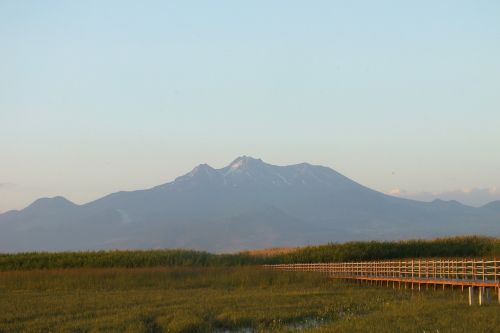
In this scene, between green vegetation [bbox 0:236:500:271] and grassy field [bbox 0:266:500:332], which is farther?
green vegetation [bbox 0:236:500:271]

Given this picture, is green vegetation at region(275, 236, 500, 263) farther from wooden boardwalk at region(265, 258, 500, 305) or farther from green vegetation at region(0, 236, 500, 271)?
wooden boardwalk at region(265, 258, 500, 305)

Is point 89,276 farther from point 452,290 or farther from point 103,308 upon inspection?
point 452,290

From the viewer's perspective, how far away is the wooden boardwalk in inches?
1601

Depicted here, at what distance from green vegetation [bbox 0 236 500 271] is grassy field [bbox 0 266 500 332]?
2607cm

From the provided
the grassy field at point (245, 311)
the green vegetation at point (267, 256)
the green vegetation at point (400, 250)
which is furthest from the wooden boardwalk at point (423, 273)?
the green vegetation at point (400, 250)

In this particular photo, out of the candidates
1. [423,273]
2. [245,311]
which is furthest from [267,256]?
[245,311]

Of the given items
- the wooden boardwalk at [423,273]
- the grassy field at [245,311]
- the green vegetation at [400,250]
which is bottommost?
the grassy field at [245,311]

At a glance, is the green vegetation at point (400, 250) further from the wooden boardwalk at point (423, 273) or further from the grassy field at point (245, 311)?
the grassy field at point (245, 311)

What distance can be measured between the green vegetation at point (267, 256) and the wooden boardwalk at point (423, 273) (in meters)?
15.4

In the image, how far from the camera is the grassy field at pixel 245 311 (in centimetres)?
2948

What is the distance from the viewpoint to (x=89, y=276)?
6184cm

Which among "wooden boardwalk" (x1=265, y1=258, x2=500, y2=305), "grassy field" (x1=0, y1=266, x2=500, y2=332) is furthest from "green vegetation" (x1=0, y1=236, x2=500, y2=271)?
"grassy field" (x1=0, y1=266, x2=500, y2=332)

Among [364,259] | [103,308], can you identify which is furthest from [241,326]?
[364,259]

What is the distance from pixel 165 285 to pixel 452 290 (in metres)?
20.2
